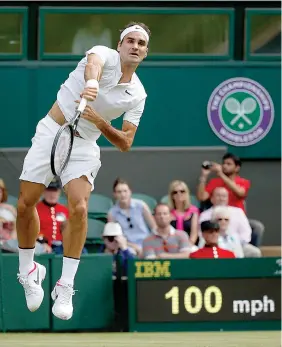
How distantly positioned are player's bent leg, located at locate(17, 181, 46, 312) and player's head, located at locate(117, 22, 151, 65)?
4.24 feet

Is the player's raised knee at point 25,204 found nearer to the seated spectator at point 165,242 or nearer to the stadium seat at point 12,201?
the seated spectator at point 165,242

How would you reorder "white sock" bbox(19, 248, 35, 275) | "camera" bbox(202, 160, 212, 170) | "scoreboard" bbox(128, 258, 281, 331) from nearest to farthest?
"white sock" bbox(19, 248, 35, 275) < "scoreboard" bbox(128, 258, 281, 331) < "camera" bbox(202, 160, 212, 170)

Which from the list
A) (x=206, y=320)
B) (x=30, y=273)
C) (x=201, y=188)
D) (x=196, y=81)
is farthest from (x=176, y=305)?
(x=196, y=81)

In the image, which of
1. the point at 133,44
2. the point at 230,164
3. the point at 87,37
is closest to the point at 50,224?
the point at 230,164

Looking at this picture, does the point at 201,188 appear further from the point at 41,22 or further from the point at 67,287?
the point at 67,287

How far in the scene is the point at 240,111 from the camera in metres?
17.0

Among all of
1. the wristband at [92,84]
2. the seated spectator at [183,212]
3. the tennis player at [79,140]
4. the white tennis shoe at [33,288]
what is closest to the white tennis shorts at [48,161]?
the tennis player at [79,140]

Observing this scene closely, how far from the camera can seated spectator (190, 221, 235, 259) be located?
13000 millimetres

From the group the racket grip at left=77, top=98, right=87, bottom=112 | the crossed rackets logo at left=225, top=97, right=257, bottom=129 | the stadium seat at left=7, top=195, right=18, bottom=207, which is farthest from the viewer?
the crossed rackets logo at left=225, top=97, right=257, bottom=129

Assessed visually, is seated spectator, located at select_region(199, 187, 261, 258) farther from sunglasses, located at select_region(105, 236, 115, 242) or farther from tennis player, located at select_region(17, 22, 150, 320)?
tennis player, located at select_region(17, 22, 150, 320)

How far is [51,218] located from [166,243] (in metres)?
1.43

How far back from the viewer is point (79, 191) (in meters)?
9.38

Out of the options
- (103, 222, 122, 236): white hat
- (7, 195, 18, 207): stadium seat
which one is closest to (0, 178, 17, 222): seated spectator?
(7, 195, 18, 207): stadium seat

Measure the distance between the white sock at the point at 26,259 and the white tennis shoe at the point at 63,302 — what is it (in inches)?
13.8
